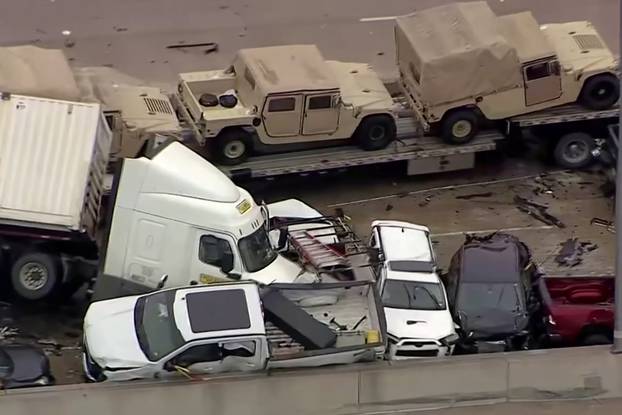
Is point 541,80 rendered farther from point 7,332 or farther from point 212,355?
point 7,332

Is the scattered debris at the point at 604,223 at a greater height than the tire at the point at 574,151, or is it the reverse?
the tire at the point at 574,151

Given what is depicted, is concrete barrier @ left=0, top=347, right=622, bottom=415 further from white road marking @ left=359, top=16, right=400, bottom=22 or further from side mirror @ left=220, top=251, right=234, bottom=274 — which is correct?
white road marking @ left=359, top=16, right=400, bottom=22

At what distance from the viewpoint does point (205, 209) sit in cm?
1795

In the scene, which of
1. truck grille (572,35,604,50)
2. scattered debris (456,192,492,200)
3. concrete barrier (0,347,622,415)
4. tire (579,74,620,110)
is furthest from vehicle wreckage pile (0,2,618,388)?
truck grille (572,35,604,50)

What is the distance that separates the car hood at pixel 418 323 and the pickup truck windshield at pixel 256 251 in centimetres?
177

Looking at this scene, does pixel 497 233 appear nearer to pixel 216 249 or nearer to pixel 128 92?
pixel 216 249

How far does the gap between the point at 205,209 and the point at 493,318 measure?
159 inches

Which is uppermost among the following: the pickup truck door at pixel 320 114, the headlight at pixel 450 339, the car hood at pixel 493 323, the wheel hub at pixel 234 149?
the pickup truck door at pixel 320 114

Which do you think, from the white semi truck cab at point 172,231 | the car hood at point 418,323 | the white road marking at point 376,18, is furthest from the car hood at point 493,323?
the white road marking at point 376,18

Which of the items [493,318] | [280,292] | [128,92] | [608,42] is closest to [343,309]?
[280,292]

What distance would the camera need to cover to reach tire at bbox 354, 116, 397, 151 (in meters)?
21.8

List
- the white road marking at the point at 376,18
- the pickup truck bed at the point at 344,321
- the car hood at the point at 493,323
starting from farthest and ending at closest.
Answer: the white road marking at the point at 376,18 → the car hood at the point at 493,323 → the pickup truck bed at the point at 344,321

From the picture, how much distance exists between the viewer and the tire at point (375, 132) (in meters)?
21.8

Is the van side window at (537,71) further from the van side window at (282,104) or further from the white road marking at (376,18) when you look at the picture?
the white road marking at (376,18)
